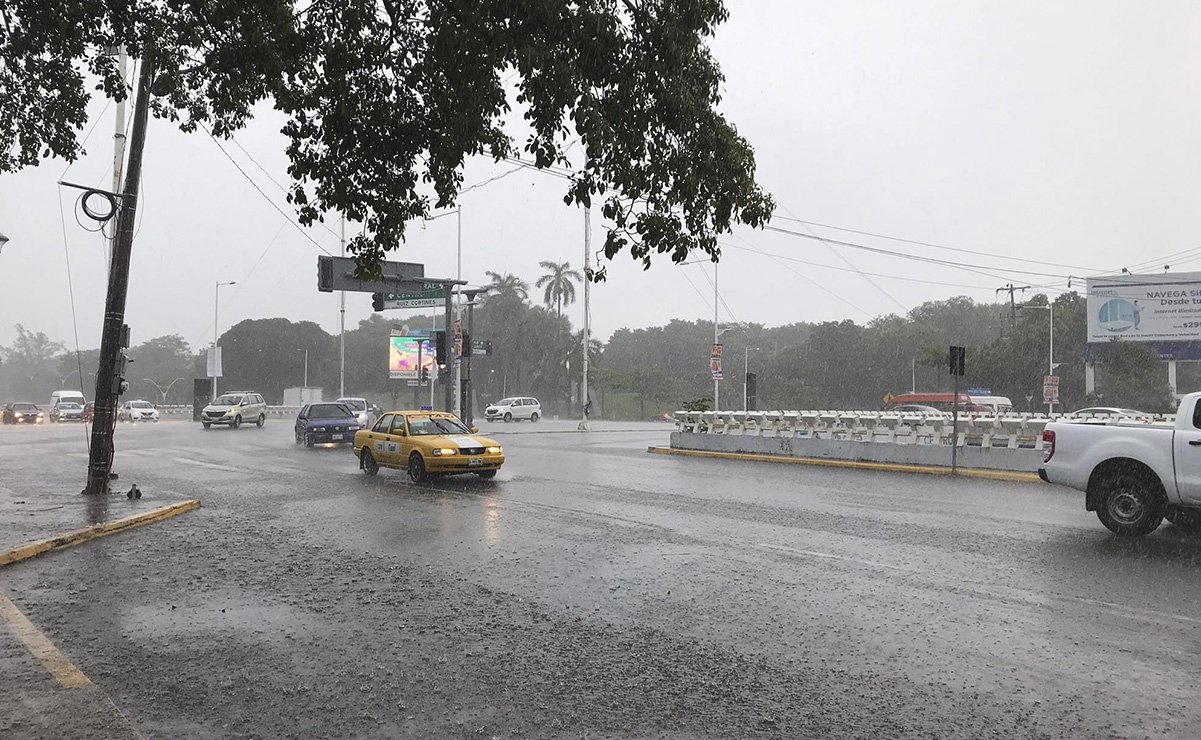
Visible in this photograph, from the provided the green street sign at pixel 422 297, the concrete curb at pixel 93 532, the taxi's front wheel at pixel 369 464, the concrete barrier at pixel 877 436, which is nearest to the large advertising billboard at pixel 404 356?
the green street sign at pixel 422 297

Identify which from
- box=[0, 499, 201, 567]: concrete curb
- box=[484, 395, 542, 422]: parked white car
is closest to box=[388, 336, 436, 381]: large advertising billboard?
box=[484, 395, 542, 422]: parked white car

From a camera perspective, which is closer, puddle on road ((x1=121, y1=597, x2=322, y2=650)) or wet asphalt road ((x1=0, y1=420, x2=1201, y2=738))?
wet asphalt road ((x1=0, y1=420, x2=1201, y2=738))

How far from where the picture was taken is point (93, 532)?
10664 mm

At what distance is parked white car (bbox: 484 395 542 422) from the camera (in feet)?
191

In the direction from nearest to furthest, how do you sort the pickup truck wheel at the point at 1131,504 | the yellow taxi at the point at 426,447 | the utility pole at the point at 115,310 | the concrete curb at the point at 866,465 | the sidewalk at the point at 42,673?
the sidewalk at the point at 42,673 → the pickup truck wheel at the point at 1131,504 → the utility pole at the point at 115,310 → the yellow taxi at the point at 426,447 → the concrete curb at the point at 866,465

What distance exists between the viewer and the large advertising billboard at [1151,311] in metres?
49.0

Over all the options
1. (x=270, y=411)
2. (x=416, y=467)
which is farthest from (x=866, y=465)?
(x=270, y=411)

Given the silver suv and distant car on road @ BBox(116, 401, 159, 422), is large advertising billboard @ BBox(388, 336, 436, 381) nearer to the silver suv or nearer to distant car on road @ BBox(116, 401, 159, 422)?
distant car on road @ BBox(116, 401, 159, 422)


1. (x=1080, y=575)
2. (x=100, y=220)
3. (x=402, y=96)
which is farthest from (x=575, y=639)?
(x=100, y=220)

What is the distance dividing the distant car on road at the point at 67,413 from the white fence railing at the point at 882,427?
4282cm

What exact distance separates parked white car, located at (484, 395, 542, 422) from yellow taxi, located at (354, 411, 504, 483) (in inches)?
1533

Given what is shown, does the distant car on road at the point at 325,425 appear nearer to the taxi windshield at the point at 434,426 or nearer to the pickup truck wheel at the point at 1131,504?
the taxi windshield at the point at 434,426

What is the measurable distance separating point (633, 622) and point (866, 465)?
1608 cm

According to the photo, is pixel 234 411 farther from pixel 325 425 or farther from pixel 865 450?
pixel 865 450
